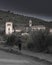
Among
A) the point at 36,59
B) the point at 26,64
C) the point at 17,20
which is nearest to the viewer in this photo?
the point at 26,64

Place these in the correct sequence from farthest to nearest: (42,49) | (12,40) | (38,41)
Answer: (12,40), (38,41), (42,49)

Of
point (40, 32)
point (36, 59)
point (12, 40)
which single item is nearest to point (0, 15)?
point (12, 40)

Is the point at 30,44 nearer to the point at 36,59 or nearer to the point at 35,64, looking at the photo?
the point at 36,59

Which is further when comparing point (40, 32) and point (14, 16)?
point (14, 16)

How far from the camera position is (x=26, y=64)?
19.5m

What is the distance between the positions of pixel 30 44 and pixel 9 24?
29.3m

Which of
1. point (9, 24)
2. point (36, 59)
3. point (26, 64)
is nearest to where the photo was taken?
point (26, 64)

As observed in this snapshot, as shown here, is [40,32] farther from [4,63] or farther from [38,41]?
[4,63]

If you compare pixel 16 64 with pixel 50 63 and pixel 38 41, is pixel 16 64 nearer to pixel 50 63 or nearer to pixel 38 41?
pixel 50 63

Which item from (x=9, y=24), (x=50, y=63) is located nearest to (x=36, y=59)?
(x=50, y=63)

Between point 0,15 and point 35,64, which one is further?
point 0,15

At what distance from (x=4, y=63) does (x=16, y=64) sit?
1.00m

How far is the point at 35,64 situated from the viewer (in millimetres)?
19609

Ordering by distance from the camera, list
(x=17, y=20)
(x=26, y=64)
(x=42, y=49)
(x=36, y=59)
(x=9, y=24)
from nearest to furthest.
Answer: (x=26, y=64), (x=36, y=59), (x=42, y=49), (x=9, y=24), (x=17, y=20)
